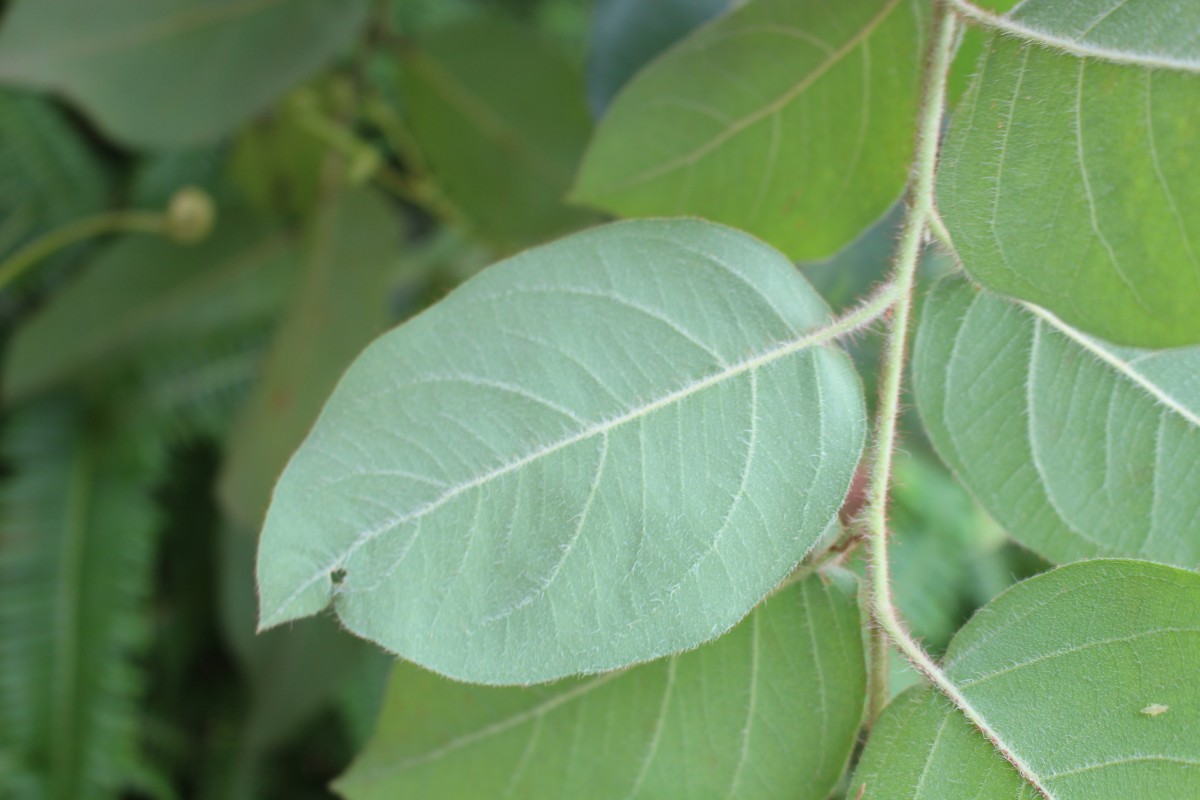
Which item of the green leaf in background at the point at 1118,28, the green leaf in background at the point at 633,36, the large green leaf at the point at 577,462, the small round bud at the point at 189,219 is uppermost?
the green leaf in background at the point at 1118,28

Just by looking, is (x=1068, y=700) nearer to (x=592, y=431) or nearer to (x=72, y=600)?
(x=592, y=431)

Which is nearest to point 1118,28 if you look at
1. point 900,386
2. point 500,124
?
point 900,386

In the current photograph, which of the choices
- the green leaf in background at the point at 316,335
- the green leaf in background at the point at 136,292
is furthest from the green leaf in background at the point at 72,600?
the green leaf in background at the point at 316,335

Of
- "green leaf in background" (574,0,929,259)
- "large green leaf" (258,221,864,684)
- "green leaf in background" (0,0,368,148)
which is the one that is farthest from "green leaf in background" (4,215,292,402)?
"large green leaf" (258,221,864,684)

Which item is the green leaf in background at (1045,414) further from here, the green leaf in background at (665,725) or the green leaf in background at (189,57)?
the green leaf in background at (189,57)

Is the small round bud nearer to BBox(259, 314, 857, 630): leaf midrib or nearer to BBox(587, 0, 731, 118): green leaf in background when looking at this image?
BBox(587, 0, 731, 118): green leaf in background

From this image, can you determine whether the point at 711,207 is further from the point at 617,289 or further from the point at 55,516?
the point at 55,516

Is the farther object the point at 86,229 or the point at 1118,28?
the point at 86,229
